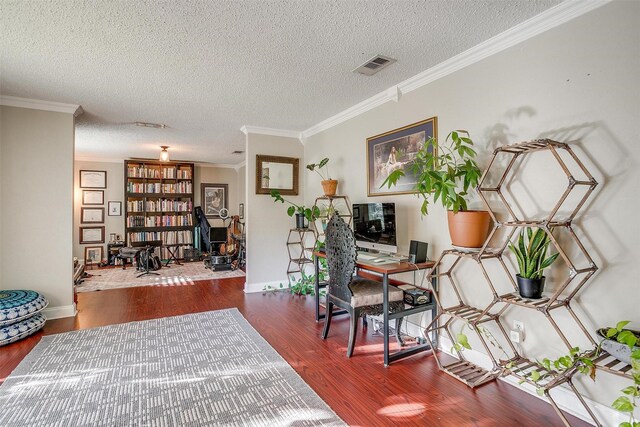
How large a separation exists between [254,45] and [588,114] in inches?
85.2

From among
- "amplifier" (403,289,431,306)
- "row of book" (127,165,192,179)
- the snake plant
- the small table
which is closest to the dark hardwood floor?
"amplifier" (403,289,431,306)

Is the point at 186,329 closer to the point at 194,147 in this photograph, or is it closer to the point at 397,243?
the point at 397,243

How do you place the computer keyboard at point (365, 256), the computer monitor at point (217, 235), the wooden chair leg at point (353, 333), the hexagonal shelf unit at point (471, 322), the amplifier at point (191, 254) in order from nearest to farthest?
1. the hexagonal shelf unit at point (471, 322)
2. the wooden chair leg at point (353, 333)
3. the computer keyboard at point (365, 256)
4. the computer monitor at point (217, 235)
5. the amplifier at point (191, 254)

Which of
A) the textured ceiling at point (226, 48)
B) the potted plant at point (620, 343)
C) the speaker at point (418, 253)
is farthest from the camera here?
the speaker at point (418, 253)

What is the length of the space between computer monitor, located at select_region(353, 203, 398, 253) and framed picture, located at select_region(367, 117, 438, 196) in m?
0.25

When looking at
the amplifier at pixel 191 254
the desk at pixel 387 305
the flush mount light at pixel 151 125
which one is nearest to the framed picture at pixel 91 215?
the amplifier at pixel 191 254

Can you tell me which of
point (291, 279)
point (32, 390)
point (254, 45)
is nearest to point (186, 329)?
point (32, 390)

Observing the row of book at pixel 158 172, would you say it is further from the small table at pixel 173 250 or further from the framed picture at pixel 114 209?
the small table at pixel 173 250

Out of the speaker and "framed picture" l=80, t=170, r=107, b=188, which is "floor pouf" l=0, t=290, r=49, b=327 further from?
"framed picture" l=80, t=170, r=107, b=188

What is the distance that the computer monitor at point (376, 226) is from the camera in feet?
9.55

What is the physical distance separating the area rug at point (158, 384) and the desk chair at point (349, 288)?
0.65 metres

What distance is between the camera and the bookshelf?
713 cm

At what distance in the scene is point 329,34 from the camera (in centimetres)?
220

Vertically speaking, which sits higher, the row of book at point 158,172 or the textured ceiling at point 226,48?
the textured ceiling at point 226,48
